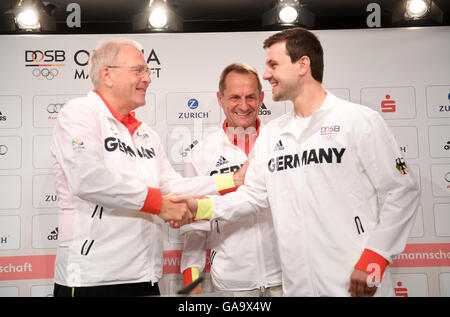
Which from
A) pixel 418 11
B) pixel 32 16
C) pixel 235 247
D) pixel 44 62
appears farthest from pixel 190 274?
pixel 418 11

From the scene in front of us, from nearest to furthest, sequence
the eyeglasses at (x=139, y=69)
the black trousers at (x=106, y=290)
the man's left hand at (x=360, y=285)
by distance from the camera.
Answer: the man's left hand at (x=360, y=285), the black trousers at (x=106, y=290), the eyeglasses at (x=139, y=69)

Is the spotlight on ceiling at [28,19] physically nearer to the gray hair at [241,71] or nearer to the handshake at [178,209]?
the gray hair at [241,71]

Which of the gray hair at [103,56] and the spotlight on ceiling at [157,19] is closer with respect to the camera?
the gray hair at [103,56]

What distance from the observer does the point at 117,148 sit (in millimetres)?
2023

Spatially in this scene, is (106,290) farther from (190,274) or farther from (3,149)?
(3,149)

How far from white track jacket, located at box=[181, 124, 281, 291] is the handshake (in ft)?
0.48

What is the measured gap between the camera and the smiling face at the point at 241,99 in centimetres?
244

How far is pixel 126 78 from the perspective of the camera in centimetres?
222

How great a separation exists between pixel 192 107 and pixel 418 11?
173cm

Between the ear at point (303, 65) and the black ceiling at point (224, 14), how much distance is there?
3.18ft

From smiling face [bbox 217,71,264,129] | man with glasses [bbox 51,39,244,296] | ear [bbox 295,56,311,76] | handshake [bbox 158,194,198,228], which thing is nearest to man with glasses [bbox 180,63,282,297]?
smiling face [bbox 217,71,264,129]

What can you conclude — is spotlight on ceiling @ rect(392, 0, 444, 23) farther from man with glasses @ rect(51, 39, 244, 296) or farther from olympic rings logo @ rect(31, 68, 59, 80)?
olympic rings logo @ rect(31, 68, 59, 80)

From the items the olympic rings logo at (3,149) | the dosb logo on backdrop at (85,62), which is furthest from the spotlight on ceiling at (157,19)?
the olympic rings logo at (3,149)

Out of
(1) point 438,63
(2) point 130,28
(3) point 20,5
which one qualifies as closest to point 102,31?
(2) point 130,28
